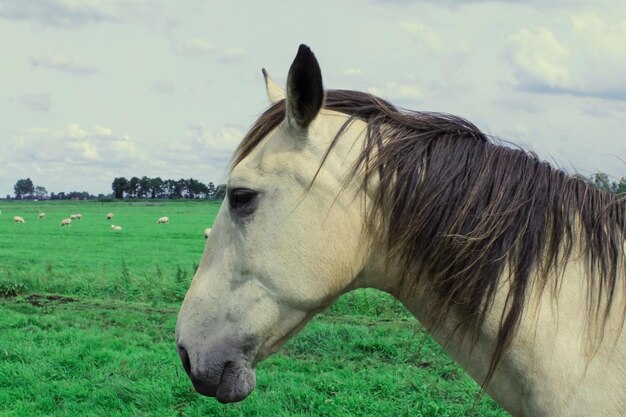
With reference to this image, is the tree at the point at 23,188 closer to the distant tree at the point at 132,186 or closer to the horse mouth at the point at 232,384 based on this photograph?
the distant tree at the point at 132,186

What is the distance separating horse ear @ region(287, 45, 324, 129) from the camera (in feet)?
6.24

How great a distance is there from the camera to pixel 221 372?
201 cm

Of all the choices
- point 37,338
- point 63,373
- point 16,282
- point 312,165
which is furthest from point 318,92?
point 16,282

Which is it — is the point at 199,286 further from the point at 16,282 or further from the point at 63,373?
the point at 16,282

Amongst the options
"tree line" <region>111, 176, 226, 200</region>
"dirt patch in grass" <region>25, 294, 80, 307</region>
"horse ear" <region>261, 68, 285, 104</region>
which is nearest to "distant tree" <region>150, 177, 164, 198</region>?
"tree line" <region>111, 176, 226, 200</region>

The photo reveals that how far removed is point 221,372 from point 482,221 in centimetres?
104

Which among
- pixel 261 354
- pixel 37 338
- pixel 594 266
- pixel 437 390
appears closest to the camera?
pixel 594 266

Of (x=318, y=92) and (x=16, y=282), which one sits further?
(x=16, y=282)

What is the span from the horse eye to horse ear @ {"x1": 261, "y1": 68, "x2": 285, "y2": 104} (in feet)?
1.68

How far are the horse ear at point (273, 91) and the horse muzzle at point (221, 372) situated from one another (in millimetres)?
1040

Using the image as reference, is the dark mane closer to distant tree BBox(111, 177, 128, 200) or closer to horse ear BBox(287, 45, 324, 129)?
horse ear BBox(287, 45, 324, 129)

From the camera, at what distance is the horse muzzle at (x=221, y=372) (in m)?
2.01

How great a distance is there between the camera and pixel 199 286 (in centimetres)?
210

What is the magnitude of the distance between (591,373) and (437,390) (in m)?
4.62
